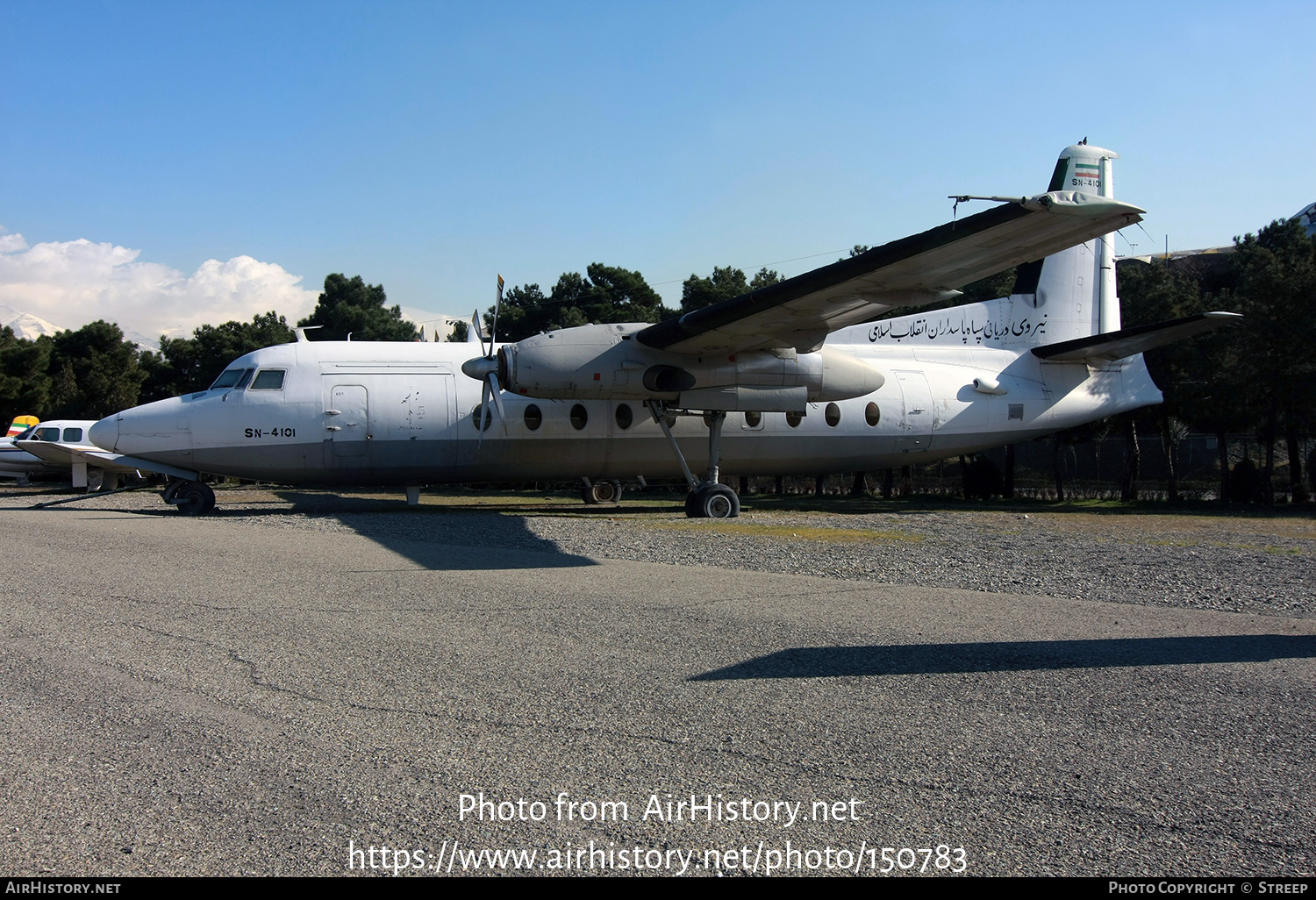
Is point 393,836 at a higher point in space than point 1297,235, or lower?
lower

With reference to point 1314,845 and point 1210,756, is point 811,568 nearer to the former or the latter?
point 1210,756

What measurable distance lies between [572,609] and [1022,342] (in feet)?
54.8

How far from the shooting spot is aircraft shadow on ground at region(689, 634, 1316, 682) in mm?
5191

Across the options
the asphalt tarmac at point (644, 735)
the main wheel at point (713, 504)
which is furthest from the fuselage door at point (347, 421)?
the asphalt tarmac at point (644, 735)

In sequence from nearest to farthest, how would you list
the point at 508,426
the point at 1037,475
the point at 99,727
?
the point at 99,727
the point at 508,426
the point at 1037,475

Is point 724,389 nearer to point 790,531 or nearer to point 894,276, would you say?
point 790,531

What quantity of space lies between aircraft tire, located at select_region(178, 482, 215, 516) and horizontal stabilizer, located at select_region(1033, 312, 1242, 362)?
1778cm

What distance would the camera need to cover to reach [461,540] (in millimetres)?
11516

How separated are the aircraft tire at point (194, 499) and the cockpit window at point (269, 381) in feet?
7.14

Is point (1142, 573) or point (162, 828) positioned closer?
point (162, 828)

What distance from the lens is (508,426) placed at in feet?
54.8

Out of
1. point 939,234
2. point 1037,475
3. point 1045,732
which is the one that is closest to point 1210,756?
point 1045,732

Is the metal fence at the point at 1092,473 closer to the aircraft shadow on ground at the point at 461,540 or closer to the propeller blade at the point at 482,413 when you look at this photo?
the propeller blade at the point at 482,413

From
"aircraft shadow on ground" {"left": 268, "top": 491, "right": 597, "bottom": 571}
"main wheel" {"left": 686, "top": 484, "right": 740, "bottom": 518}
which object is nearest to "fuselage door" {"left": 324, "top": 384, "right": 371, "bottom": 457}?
"aircraft shadow on ground" {"left": 268, "top": 491, "right": 597, "bottom": 571}
